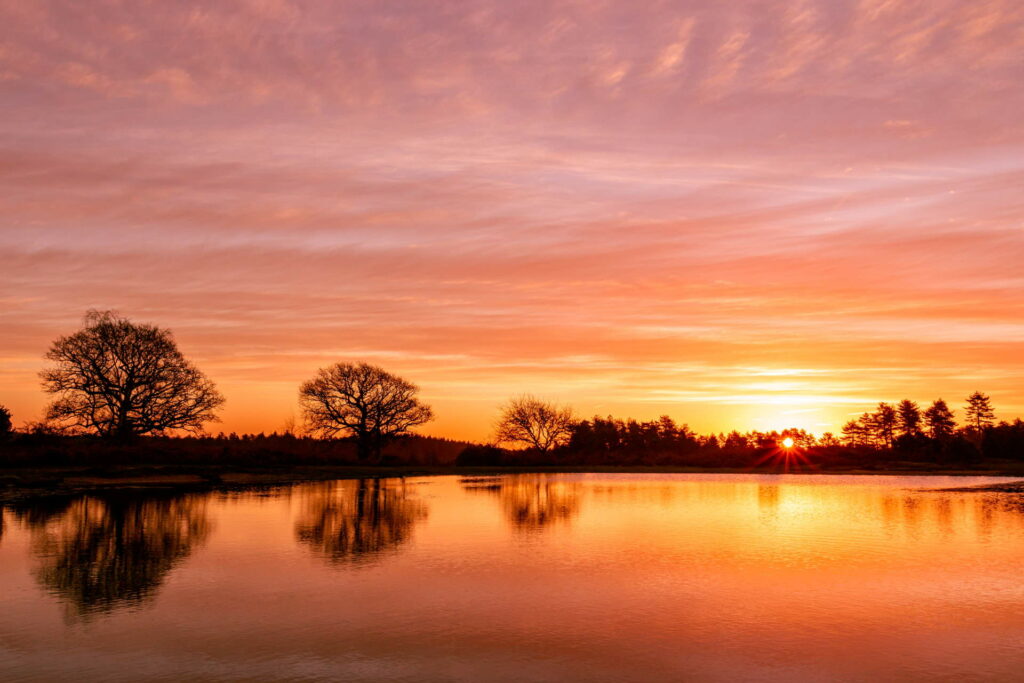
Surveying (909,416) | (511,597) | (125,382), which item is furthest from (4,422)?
(909,416)

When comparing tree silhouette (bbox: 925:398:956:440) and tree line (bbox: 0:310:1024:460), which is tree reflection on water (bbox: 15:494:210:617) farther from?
tree silhouette (bbox: 925:398:956:440)

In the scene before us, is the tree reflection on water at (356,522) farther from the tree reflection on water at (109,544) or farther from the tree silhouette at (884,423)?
the tree silhouette at (884,423)

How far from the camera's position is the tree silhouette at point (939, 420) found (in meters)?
124

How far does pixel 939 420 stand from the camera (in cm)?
12488

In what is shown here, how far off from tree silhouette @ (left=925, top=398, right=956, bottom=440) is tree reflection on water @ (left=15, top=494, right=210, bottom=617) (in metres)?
118

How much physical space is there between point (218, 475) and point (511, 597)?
47785 millimetres

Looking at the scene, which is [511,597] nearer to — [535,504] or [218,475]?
[535,504]

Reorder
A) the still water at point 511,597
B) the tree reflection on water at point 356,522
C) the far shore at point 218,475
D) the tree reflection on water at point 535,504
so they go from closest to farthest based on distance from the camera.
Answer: the still water at point 511,597 < the tree reflection on water at point 356,522 < the tree reflection on water at point 535,504 < the far shore at point 218,475

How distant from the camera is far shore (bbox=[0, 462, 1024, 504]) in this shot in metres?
45.6

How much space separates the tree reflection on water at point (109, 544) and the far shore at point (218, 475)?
7.35 m

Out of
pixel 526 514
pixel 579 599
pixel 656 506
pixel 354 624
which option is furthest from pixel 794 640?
pixel 656 506

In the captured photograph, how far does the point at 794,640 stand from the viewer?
13.1m

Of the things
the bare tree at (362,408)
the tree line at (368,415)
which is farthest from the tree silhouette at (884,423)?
the bare tree at (362,408)

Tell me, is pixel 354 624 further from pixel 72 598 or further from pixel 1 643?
pixel 72 598
